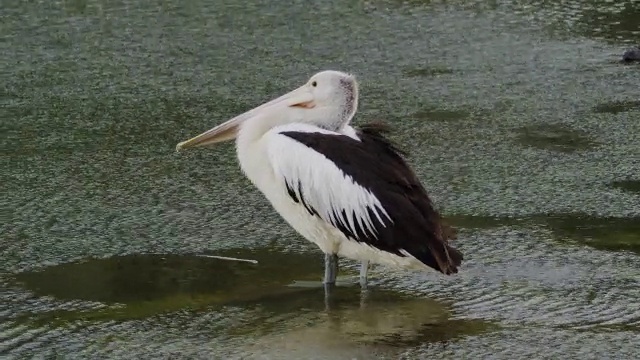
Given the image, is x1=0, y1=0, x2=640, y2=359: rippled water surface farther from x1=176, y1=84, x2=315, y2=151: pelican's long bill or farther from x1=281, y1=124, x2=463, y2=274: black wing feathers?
x1=176, y1=84, x2=315, y2=151: pelican's long bill

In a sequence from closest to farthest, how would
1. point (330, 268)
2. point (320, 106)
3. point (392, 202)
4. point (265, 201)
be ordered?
point (392, 202), point (330, 268), point (320, 106), point (265, 201)

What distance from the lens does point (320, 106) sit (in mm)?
5246

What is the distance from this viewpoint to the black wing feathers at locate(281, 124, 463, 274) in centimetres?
464

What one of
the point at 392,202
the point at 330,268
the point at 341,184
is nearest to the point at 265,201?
the point at 330,268

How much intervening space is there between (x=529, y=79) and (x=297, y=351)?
16.1ft

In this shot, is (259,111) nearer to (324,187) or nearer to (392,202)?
(324,187)

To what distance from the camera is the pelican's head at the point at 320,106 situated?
5.21 meters

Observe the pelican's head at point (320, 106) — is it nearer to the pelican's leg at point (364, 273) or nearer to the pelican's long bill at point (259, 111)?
the pelican's long bill at point (259, 111)

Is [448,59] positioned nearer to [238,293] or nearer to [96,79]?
[96,79]

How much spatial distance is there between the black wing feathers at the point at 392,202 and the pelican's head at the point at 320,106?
0.91ft

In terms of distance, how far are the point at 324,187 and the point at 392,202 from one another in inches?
11.1

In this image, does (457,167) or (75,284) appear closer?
(75,284)

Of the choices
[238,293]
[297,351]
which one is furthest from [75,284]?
[297,351]

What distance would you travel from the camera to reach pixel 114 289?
15.9ft
